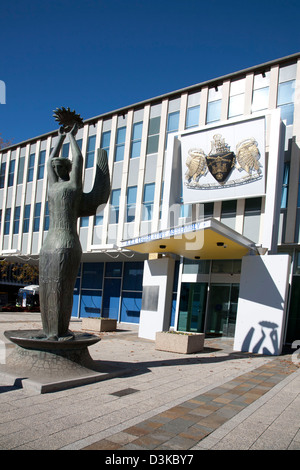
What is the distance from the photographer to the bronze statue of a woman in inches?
282

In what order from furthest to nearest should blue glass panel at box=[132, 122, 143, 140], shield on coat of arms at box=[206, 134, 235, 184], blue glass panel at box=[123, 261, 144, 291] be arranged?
blue glass panel at box=[123, 261, 144, 291]
blue glass panel at box=[132, 122, 143, 140]
shield on coat of arms at box=[206, 134, 235, 184]

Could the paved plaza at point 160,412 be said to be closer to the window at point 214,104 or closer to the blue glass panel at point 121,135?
the window at point 214,104

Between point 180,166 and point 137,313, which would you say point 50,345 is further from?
point 137,313

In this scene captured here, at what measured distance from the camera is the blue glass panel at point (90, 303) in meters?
25.7

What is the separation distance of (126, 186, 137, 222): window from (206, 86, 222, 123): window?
566 centimetres

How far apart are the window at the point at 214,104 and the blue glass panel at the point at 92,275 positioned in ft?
40.0

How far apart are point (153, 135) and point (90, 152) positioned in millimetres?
5177

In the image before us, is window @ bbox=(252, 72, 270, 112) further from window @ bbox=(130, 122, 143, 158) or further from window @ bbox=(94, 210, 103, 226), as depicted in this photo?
window @ bbox=(94, 210, 103, 226)

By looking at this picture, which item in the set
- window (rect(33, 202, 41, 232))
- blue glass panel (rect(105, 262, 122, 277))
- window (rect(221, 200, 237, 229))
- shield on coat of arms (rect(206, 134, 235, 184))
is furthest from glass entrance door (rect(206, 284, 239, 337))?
window (rect(33, 202, 41, 232))

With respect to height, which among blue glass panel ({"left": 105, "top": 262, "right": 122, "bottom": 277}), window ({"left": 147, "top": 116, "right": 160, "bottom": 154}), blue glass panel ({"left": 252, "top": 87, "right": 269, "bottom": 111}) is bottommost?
blue glass panel ({"left": 105, "top": 262, "right": 122, "bottom": 277})

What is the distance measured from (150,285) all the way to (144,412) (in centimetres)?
1065

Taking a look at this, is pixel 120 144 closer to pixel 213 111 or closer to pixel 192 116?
pixel 192 116

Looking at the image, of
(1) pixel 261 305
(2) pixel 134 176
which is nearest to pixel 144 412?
(1) pixel 261 305
